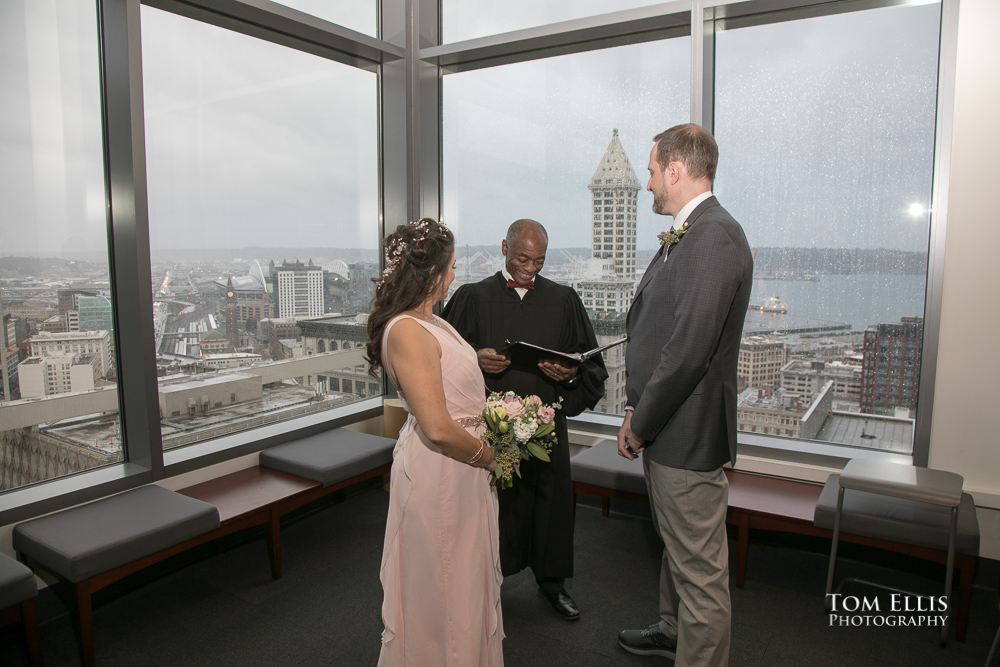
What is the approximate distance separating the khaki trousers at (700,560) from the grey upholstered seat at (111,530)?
205 centimetres

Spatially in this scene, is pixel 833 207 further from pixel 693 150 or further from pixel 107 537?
pixel 107 537

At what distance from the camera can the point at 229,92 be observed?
3.68 metres

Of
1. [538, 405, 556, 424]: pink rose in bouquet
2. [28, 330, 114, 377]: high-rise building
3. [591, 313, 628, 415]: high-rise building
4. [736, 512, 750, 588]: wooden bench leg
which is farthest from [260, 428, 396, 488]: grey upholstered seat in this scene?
[736, 512, 750, 588]: wooden bench leg

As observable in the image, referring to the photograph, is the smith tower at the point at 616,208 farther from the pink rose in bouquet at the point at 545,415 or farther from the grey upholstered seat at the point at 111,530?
the grey upholstered seat at the point at 111,530

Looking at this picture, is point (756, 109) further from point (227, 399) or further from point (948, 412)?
point (227, 399)

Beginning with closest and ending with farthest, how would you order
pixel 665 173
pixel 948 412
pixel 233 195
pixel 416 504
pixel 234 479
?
pixel 416 504 → pixel 665 173 → pixel 948 412 → pixel 234 479 → pixel 233 195

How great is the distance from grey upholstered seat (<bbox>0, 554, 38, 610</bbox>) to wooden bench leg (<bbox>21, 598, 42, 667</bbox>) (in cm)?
4

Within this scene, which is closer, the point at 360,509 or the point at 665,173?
the point at 665,173

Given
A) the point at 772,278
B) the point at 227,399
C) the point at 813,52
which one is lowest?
the point at 227,399

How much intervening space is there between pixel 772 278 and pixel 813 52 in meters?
1.26

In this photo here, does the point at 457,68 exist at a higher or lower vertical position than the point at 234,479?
higher

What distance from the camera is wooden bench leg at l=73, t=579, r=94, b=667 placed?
2.42m

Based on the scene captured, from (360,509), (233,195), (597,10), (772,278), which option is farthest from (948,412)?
(233,195)

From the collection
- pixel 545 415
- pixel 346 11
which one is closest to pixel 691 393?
pixel 545 415
